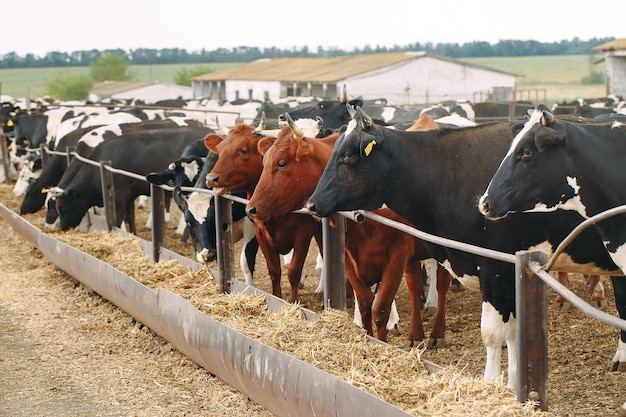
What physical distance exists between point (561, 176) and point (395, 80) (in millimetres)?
49269

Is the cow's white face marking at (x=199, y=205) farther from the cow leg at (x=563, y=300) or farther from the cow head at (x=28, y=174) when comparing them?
the cow head at (x=28, y=174)

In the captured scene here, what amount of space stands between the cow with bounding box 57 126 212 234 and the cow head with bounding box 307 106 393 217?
21.6ft

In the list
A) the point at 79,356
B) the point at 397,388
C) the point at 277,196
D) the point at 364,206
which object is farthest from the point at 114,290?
the point at 397,388

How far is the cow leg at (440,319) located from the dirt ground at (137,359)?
108 mm

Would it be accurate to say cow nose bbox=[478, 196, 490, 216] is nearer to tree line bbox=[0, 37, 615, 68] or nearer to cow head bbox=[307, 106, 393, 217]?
cow head bbox=[307, 106, 393, 217]

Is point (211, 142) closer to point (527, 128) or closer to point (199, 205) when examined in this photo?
point (199, 205)

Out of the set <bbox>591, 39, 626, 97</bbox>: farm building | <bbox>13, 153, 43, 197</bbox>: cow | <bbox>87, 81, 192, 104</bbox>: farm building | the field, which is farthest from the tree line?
<bbox>13, 153, 43, 197</bbox>: cow

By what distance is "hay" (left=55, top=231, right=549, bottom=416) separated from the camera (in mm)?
4332

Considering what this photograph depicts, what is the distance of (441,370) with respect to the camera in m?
4.89

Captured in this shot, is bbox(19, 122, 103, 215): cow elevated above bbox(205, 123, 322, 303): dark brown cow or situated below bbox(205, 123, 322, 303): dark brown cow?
below

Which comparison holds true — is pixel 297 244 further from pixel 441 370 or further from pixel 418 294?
pixel 441 370

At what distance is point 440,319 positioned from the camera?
7398mm

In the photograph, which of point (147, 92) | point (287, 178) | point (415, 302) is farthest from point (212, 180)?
point (147, 92)

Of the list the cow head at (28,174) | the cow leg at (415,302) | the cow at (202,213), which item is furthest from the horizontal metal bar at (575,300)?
the cow head at (28,174)
